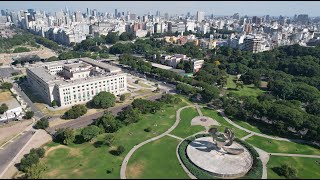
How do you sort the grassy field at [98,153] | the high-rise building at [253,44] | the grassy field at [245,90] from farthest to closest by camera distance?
the high-rise building at [253,44], the grassy field at [245,90], the grassy field at [98,153]

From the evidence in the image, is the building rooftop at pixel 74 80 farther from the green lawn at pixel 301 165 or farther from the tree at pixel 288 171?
the tree at pixel 288 171

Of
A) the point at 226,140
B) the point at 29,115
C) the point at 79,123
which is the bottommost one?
the point at 79,123

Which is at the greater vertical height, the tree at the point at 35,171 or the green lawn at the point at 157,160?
the tree at the point at 35,171

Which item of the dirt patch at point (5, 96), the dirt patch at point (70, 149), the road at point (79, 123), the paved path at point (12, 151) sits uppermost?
the dirt patch at point (5, 96)

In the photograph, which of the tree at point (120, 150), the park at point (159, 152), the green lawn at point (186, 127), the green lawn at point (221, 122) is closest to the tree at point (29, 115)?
the park at point (159, 152)

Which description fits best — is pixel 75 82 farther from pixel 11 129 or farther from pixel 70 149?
pixel 70 149

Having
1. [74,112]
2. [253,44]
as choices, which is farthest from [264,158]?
[253,44]

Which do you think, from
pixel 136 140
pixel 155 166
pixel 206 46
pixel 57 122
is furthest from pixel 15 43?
pixel 155 166
